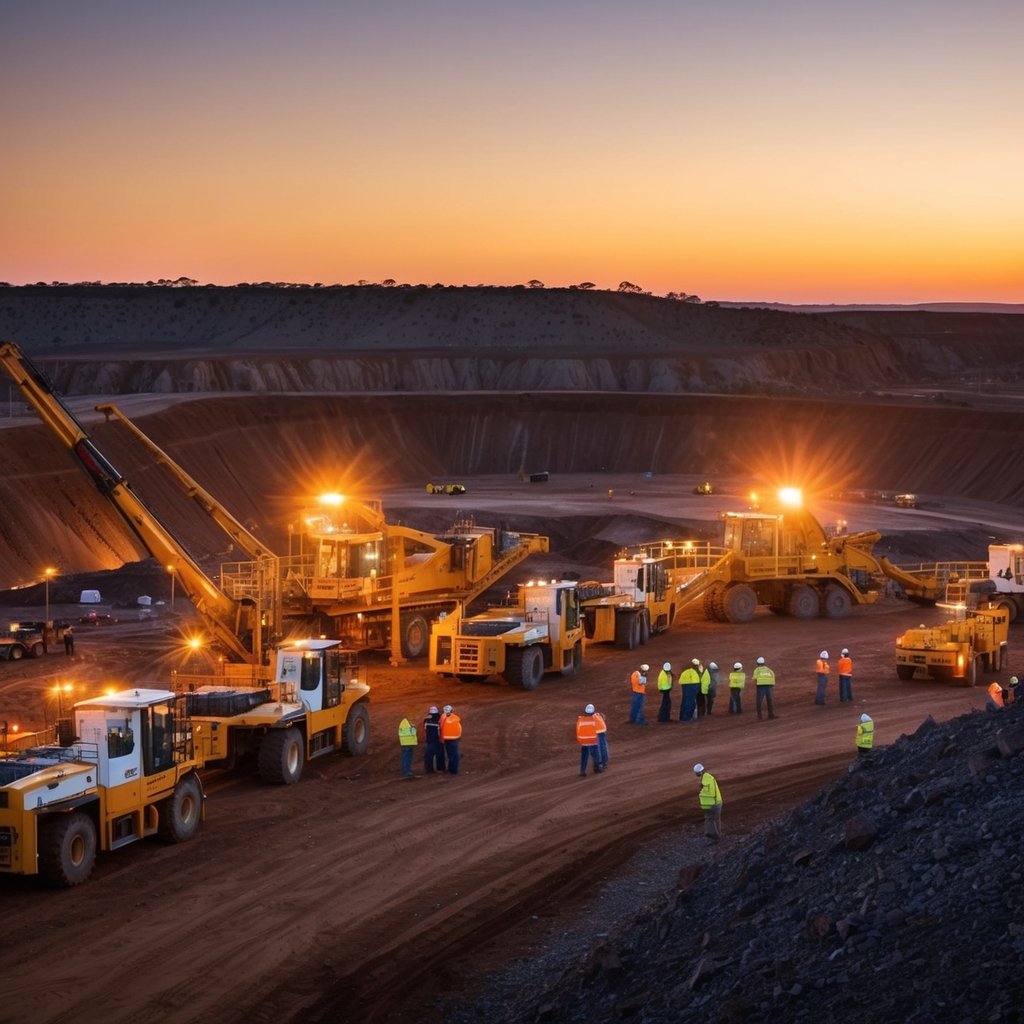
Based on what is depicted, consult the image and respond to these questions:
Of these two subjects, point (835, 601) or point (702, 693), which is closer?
point (702, 693)

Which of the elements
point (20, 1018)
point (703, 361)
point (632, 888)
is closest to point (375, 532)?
point (632, 888)

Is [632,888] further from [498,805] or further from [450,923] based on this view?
[498,805]

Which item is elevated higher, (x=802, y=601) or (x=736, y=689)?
(x=802, y=601)

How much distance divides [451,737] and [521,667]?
24.6ft

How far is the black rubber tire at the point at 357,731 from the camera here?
24234 mm

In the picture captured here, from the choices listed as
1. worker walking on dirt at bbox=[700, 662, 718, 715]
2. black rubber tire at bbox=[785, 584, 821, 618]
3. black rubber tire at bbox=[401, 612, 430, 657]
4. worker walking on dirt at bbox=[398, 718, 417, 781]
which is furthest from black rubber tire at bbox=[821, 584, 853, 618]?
worker walking on dirt at bbox=[398, 718, 417, 781]

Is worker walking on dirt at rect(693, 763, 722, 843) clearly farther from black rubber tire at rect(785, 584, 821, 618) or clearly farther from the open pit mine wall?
the open pit mine wall

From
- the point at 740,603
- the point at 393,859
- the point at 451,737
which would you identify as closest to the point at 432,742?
the point at 451,737

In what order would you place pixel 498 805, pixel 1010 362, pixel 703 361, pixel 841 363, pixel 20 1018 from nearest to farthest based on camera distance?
pixel 20 1018 < pixel 498 805 < pixel 703 361 < pixel 841 363 < pixel 1010 362

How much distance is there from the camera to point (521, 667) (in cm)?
3036

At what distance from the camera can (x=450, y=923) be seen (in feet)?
52.9

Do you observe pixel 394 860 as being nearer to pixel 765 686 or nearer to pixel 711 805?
pixel 711 805

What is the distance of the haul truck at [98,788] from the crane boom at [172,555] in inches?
386

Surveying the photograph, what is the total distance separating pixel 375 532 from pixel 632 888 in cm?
1829
